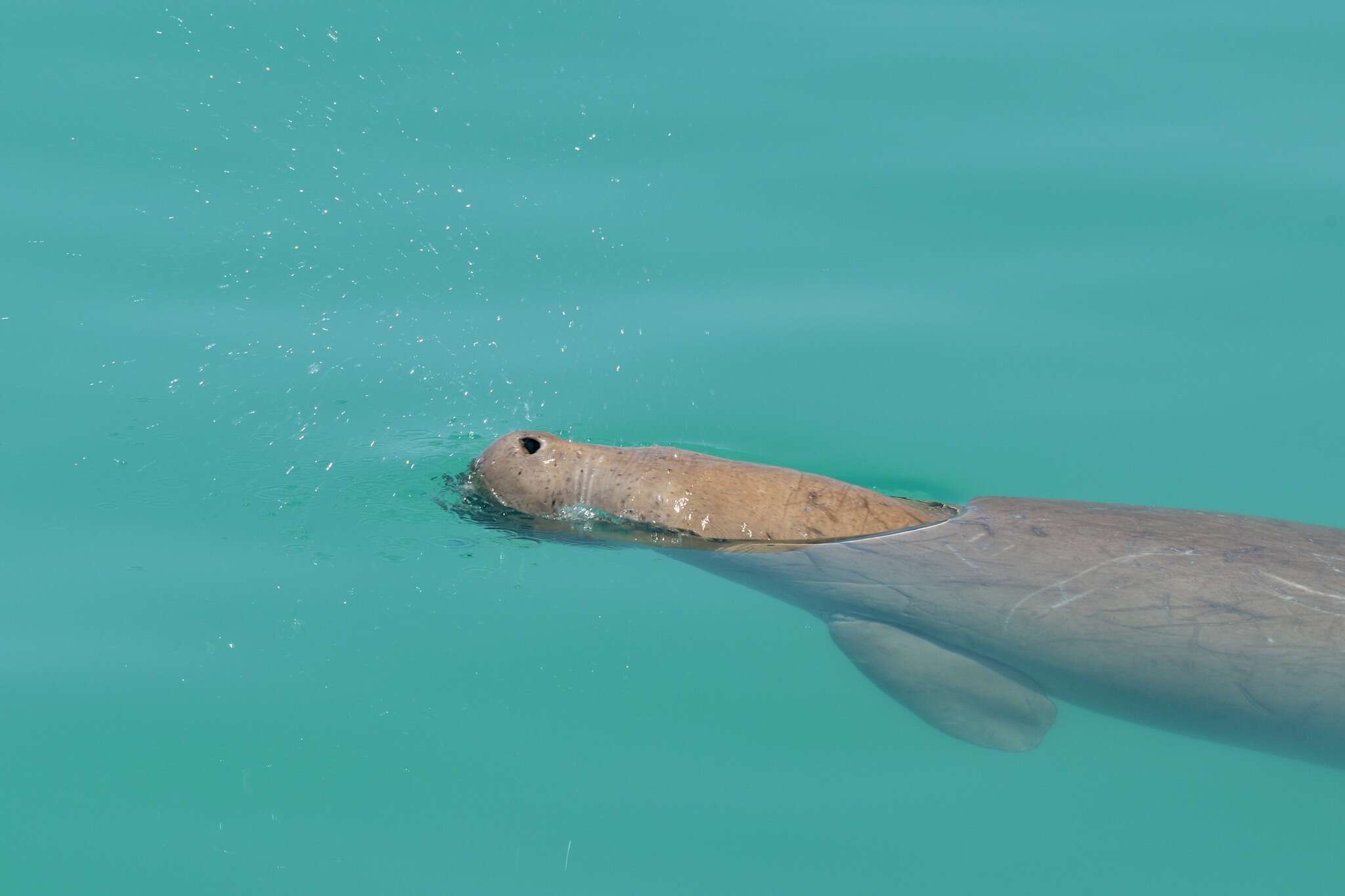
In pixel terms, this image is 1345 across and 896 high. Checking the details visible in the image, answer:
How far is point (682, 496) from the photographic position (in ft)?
26.4

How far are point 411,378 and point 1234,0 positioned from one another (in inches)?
391

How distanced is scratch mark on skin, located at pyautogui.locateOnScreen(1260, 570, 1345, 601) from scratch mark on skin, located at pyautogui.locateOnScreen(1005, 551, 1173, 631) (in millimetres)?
509

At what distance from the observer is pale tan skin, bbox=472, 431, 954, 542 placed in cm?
802

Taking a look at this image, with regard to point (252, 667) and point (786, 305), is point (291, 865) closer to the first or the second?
point (252, 667)

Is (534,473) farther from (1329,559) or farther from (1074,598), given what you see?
(1329,559)

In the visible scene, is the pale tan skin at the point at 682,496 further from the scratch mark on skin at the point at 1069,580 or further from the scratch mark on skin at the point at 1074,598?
the scratch mark on skin at the point at 1074,598

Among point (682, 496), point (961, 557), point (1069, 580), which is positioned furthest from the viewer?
point (682, 496)

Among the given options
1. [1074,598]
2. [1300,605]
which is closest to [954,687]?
[1074,598]

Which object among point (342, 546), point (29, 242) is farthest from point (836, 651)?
point (29, 242)

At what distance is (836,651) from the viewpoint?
7.95 meters

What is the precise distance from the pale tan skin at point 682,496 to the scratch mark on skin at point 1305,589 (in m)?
1.83

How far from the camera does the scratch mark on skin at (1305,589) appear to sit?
7079mm

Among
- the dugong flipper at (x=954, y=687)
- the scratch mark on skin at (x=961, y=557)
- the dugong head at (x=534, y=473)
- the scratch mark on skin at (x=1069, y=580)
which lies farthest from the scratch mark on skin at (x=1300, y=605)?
the dugong head at (x=534, y=473)

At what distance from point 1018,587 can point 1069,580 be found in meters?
0.26
